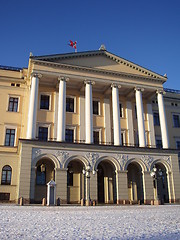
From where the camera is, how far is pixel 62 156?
2803 centimetres

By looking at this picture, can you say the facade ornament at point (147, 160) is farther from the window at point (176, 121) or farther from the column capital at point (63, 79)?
the column capital at point (63, 79)

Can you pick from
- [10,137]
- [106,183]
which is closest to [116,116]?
[106,183]

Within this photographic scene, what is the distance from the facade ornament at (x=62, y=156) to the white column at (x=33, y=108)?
3.06 m

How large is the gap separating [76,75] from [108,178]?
12.5 m

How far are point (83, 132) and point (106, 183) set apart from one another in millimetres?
6510

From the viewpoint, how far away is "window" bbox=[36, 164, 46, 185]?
2987cm

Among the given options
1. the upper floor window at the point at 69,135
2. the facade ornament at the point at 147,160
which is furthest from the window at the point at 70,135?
the facade ornament at the point at 147,160

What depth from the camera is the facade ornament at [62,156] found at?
2788 centimetres

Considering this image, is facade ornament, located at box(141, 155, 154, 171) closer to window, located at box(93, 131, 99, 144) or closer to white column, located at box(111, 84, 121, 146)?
white column, located at box(111, 84, 121, 146)

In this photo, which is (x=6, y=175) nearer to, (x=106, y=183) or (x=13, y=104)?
(x=13, y=104)

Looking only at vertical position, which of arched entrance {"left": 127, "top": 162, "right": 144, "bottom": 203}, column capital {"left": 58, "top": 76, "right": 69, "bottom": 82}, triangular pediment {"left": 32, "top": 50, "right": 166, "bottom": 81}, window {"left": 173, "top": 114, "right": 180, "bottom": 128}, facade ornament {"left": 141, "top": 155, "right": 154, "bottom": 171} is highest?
triangular pediment {"left": 32, "top": 50, "right": 166, "bottom": 81}

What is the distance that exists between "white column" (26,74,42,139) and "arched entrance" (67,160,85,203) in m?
5.90

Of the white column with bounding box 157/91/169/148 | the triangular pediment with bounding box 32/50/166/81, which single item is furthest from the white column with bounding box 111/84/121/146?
the white column with bounding box 157/91/169/148

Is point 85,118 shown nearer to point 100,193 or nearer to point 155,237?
point 100,193
